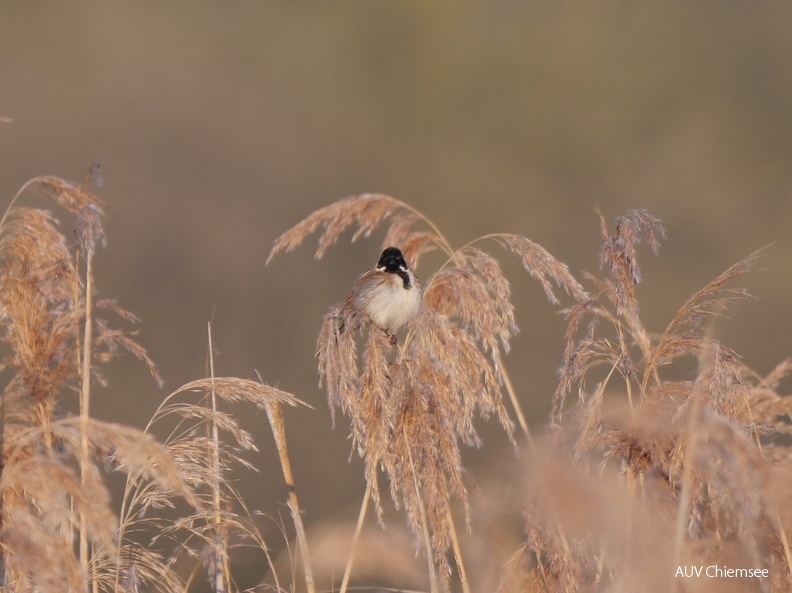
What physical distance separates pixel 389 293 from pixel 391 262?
0.16 metres

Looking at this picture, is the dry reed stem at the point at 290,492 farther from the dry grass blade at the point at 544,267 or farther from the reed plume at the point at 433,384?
the dry grass blade at the point at 544,267

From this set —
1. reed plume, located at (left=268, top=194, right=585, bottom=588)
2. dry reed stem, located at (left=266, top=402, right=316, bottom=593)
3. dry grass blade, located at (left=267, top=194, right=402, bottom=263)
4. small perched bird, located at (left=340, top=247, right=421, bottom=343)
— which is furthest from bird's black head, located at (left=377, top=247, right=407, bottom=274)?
dry reed stem, located at (left=266, top=402, right=316, bottom=593)

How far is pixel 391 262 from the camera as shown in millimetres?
5230

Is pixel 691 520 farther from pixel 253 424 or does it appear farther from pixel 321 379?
pixel 253 424

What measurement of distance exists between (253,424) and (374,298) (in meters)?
6.95

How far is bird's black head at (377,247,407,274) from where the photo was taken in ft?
16.9

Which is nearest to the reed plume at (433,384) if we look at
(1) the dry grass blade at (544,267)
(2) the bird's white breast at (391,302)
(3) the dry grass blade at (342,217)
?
(1) the dry grass blade at (544,267)

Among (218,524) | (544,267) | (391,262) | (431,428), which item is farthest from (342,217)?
(391,262)

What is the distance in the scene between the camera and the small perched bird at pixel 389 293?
5086mm

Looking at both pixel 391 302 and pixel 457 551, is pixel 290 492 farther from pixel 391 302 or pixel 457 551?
pixel 391 302

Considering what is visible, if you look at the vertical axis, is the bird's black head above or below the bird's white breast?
above

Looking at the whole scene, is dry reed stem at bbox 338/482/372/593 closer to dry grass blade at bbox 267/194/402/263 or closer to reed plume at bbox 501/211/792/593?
reed plume at bbox 501/211/792/593

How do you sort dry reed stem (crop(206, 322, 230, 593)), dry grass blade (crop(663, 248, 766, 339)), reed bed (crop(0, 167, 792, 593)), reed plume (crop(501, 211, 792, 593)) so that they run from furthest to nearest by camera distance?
dry grass blade (crop(663, 248, 766, 339)), dry reed stem (crop(206, 322, 230, 593)), reed bed (crop(0, 167, 792, 593)), reed plume (crop(501, 211, 792, 593))

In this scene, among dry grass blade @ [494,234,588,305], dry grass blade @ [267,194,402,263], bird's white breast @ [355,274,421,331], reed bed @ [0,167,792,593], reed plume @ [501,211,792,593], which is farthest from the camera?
bird's white breast @ [355,274,421,331]
